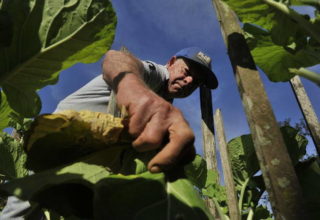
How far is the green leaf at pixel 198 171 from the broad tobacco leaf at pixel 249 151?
357 millimetres

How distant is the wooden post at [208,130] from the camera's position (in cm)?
417

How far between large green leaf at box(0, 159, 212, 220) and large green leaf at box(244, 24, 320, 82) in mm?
1121

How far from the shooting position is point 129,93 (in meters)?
0.95

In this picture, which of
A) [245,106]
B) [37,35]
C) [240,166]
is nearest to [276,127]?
[245,106]

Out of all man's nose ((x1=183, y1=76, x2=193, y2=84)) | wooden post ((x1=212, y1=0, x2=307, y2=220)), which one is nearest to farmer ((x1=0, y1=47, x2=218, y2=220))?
wooden post ((x1=212, y1=0, x2=307, y2=220))

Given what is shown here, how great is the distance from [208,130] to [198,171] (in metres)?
0.58

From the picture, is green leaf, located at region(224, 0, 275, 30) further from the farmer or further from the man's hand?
the man's hand

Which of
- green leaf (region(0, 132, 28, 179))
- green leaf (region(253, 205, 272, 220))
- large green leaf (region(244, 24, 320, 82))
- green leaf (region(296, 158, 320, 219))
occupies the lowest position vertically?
green leaf (region(253, 205, 272, 220))

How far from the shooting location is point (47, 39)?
1.15 metres

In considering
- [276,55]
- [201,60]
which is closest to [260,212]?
[201,60]

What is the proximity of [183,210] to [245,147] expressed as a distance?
9.22 ft

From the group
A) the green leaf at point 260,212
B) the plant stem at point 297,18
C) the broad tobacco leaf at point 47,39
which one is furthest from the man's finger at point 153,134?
the green leaf at point 260,212

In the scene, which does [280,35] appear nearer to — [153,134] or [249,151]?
[153,134]

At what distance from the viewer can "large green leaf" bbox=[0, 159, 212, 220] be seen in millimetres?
803
